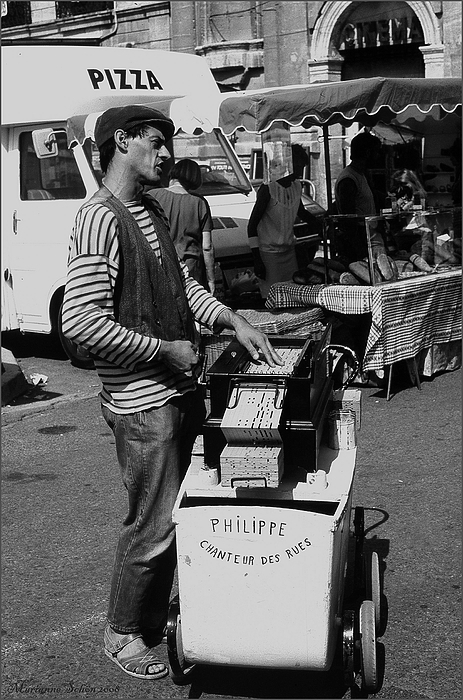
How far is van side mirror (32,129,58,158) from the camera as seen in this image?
9.17m

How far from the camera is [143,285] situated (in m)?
3.21

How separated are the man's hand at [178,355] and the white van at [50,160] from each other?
5978mm

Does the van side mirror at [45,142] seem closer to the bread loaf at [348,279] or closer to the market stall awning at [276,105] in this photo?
the market stall awning at [276,105]

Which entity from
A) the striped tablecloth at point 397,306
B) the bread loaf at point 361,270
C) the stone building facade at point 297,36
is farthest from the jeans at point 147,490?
the stone building facade at point 297,36

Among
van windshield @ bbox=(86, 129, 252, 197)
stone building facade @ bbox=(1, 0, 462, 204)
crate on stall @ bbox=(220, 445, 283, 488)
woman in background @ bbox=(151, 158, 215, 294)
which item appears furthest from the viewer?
stone building facade @ bbox=(1, 0, 462, 204)

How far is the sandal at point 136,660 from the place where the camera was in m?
3.41

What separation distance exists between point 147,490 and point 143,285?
71 cm

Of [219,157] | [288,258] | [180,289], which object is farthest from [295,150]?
[180,289]

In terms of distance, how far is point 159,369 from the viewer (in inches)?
128

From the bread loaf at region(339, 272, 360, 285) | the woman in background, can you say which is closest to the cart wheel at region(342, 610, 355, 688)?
the woman in background

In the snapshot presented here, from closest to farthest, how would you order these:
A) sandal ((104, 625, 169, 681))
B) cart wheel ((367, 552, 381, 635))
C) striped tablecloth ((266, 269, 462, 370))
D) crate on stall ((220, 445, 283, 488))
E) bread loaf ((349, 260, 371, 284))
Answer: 1. crate on stall ((220, 445, 283, 488))
2. sandal ((104, 625, 169, 681))
3. cart wheel ((367, 552, 381, 635))
4. striped tablecloth ((266, 269, 462, 370))
5. bread loaf ((349, 260, 371, 284))

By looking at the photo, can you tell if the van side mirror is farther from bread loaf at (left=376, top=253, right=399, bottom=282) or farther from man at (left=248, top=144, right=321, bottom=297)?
bread loaf at (left=376, top=253, right=399, bottom=282)

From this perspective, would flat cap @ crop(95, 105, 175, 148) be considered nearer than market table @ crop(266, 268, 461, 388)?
Yes

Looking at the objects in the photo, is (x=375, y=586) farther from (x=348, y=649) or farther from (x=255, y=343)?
(x=255, y=343)
